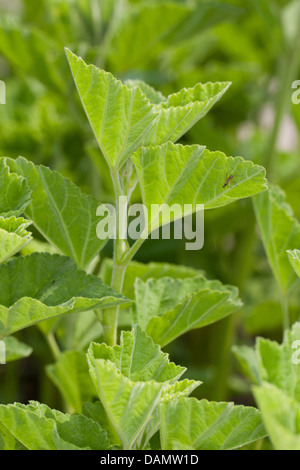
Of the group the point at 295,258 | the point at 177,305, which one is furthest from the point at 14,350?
the point at 295,258

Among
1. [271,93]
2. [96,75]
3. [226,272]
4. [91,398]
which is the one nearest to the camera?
[96,75]

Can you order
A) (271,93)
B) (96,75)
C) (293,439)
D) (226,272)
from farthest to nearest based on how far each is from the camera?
(271,93), (226,272), (96,75), (293,439)

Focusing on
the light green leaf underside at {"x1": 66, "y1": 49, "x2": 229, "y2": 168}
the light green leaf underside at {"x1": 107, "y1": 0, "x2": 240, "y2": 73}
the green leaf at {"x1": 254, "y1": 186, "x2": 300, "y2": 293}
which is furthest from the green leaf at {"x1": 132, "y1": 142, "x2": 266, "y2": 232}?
the light green leaf underside at {"x1": 107, "y1": 0, "x2": 240, "y2": 73}

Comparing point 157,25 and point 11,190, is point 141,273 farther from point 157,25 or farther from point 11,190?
point 157,25

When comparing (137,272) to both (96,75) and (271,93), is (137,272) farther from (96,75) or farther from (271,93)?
(271,93)

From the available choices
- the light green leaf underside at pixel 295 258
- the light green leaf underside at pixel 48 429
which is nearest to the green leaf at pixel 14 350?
the light green leaf underside at pixel 48 429

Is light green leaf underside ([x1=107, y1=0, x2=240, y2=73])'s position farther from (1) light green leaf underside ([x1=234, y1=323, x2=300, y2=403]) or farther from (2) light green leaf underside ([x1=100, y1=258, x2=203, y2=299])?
(1) light green leaf underside ([x1=234, y1=323, x2=300, y2=403])

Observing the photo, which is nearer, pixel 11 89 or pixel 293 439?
pixel 293 439
